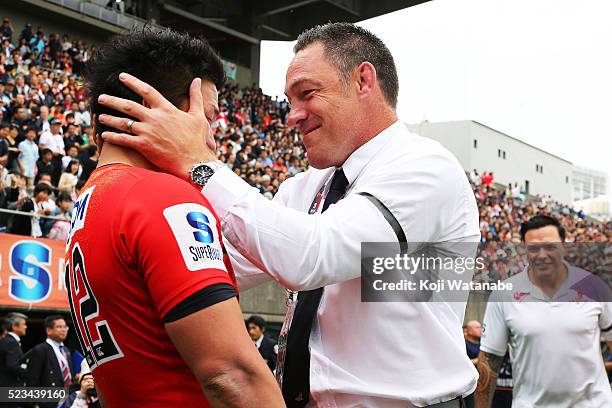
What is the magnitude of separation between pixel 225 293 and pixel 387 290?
0.72 meters

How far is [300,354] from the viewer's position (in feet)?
7.77

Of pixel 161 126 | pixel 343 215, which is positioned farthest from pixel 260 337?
pixel 161 126

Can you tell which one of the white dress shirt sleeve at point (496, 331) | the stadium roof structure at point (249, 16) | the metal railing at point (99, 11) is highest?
the stadium roof structure at point (249, 16)

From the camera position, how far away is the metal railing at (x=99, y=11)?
87.2ft

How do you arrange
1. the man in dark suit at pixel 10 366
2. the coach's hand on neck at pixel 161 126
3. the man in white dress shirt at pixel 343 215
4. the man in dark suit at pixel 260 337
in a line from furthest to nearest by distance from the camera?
the man in dark suit at pixel 260 337 < the man in dark suit at pixel 10 366 < the man in white dress shirt at pixel 343 215 < the coach's hand on neck at pixel 161 126

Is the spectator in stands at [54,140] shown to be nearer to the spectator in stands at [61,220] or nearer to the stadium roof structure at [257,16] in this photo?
the spectator in stands at [61,220]

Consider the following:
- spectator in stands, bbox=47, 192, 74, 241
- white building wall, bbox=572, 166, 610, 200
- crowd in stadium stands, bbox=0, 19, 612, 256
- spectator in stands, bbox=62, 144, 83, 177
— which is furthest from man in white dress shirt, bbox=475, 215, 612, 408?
white building wall, bbox=572, 166, 610, 200

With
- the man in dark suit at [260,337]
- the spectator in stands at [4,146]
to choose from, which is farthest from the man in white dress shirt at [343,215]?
the spectator in stands at [4,146]

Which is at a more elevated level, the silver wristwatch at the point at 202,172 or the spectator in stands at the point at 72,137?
the spectator in stands at the point at 72,137

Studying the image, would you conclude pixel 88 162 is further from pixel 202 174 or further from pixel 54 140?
pixel 202 174

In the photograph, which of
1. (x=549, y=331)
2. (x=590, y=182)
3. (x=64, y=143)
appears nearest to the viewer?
(x=549, y=331)

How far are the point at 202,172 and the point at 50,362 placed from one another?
23.1 feet

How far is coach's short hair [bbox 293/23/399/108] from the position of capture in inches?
103

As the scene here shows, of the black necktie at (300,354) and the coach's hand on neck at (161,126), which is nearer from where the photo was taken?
the coach's hand on neck at (161,126)
